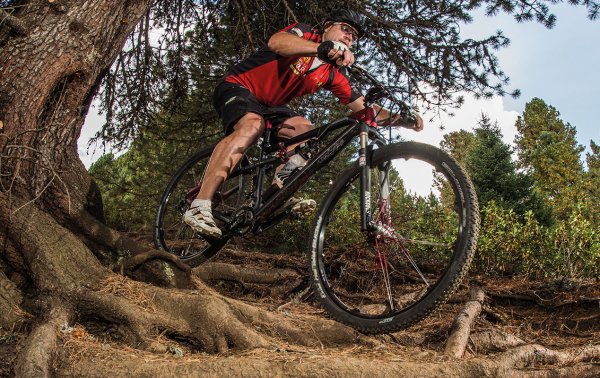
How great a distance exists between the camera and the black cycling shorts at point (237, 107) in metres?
3.46

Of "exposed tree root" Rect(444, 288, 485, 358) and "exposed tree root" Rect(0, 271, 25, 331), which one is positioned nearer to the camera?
"exposed tree root" Rect(0, 271, 25, 331)

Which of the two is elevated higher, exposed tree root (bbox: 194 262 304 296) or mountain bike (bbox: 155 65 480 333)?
mountain bike (bbox: 155 65 480 333)

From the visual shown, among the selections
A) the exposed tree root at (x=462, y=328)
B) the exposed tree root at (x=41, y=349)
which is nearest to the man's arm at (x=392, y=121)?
the exposed tree root at (x=462, y=328)

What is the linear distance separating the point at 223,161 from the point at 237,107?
388mm

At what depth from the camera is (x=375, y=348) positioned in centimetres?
262

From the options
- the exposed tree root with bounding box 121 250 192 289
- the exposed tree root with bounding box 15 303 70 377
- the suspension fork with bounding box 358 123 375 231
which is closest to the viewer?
the exposed tree root with bounding box 15 303 70 377

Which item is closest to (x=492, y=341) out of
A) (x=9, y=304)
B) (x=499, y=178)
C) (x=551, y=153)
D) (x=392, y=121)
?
(x=392, y=121)

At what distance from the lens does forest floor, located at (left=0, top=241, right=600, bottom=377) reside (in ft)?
6.44

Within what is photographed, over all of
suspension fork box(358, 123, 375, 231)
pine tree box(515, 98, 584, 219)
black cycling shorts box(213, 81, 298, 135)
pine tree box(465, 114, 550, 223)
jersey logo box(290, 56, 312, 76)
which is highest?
pine tree box(515, 98, 584, 219)

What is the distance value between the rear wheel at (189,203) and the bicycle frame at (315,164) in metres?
0.21

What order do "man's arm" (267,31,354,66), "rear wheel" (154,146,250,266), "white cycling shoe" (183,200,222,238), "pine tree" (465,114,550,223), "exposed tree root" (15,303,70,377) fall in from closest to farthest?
"exposed tree root" (15,303,70,377) → "man's arm" (267,31,354,66) → "white cycling shoe" (183,200,222,238) → "rear wheel" (154,146,250,266) → "pine tree" (465,114,550,223)

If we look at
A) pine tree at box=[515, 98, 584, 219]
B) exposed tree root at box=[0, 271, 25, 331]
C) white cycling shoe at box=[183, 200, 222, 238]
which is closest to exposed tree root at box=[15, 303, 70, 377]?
exposed tree root at box=[0, 271, 25, 331]

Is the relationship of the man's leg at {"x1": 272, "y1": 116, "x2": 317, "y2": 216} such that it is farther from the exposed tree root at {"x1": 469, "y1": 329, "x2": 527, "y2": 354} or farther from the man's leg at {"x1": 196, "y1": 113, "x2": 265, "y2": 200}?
the exposed tree root at {"x1": 469, "y1": 329, "x2": 527, "y2": 354}

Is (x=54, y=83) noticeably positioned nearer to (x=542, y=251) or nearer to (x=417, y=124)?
(x=417, y=124)
